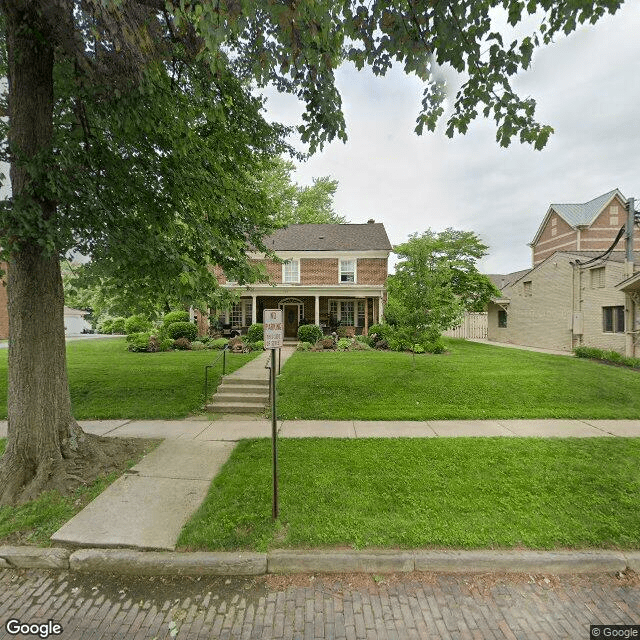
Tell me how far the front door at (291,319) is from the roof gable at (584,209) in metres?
24.1

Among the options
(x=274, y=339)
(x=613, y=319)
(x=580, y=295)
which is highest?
(x=580, y=295)

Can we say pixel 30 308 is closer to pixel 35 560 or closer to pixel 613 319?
pixel 35 560

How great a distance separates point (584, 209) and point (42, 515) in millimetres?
37569

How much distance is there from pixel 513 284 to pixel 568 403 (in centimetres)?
1782

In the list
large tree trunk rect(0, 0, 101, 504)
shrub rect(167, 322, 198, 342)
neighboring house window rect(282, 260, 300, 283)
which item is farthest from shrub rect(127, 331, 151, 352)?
large tree trunk rect(0, 0, 101, 504)

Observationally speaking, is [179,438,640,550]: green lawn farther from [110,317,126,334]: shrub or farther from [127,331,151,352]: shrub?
[110,317,126,334]: shrub

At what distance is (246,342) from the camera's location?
17.0 meters

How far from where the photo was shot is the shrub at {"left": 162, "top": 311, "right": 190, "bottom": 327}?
18.4 meters

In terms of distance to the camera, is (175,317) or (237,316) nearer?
(175,317)

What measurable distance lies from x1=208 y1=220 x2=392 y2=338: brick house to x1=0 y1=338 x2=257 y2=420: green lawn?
7.84m

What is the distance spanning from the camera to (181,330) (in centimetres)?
1786

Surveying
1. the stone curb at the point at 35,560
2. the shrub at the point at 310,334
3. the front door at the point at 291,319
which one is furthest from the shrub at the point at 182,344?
the stone curb at the point at 35,560

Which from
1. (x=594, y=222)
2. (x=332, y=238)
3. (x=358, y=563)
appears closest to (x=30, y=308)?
(x=358, y=563)

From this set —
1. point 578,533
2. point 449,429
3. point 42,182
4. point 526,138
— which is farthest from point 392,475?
point 42,182
